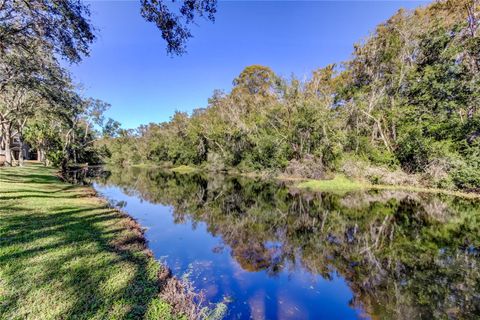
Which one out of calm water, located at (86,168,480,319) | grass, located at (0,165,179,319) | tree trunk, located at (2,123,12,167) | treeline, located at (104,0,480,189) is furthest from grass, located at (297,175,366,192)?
tree trunk, located at (2,123,12,167)

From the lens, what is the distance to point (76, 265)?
17.6ft

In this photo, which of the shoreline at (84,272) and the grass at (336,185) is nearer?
the shoreline at (84,272)

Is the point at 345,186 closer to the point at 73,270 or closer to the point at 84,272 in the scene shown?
the point at 84,272

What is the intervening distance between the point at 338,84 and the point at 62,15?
121ft

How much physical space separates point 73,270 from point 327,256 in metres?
6.89

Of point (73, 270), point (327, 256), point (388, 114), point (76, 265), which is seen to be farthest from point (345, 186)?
point (73, 270)

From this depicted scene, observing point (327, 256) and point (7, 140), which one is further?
point (7, 140)

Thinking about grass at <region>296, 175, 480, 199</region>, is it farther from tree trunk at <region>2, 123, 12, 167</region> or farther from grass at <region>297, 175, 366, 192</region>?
tree trunk at <region>2, 123, 12, 167</region>

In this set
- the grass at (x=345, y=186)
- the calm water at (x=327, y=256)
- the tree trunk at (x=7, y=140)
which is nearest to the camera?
the calm water at (x=327, y=256)

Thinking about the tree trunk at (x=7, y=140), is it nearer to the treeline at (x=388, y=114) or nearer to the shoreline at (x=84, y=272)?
the shoreline at (x=84, y=272)

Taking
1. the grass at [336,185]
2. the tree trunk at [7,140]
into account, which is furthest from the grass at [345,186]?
the tree trunk at [7,140]

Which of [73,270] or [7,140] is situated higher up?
[7,140]

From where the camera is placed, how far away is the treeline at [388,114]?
21547 mm

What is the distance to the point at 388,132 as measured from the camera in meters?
26.7
